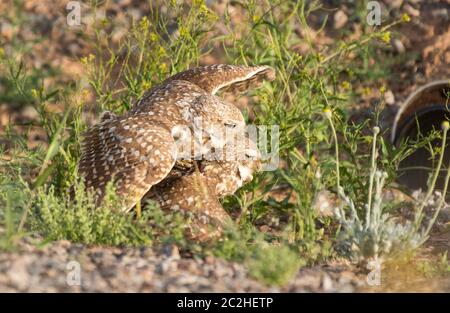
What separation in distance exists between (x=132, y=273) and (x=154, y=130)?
1.25 meters

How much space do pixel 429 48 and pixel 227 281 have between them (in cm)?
508

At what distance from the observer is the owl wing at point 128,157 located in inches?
192

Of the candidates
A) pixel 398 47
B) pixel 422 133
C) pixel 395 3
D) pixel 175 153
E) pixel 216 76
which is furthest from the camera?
pixel 395 3

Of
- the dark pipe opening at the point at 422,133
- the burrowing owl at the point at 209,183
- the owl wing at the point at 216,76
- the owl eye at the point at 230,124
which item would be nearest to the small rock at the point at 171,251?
the burrowing owl at the point at 209,183

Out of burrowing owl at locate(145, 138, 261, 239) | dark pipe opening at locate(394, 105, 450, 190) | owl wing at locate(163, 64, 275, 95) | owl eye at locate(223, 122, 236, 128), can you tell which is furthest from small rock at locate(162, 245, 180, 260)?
dark pipe opening at locate(394, 105, 450, 190)

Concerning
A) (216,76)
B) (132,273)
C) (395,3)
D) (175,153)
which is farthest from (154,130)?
(395,3)

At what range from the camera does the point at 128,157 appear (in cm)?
499

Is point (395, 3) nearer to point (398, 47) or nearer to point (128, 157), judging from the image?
point (398, 47)

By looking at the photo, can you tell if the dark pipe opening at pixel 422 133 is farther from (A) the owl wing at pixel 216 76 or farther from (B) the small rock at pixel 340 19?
(A) the owl wing at pixel 216 76

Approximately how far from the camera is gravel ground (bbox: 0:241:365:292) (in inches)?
153

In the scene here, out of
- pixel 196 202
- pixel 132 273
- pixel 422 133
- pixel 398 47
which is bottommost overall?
pixel 132 273

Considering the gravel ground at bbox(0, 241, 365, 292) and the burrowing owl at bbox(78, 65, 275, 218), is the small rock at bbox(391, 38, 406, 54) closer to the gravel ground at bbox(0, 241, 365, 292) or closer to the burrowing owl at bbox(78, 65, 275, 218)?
the burrowing owl at bbox(78, 65, 275, 218)

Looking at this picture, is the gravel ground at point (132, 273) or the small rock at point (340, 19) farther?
the small rock at point (340, 19)

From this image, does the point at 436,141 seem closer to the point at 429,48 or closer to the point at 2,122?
the point at 429,48
